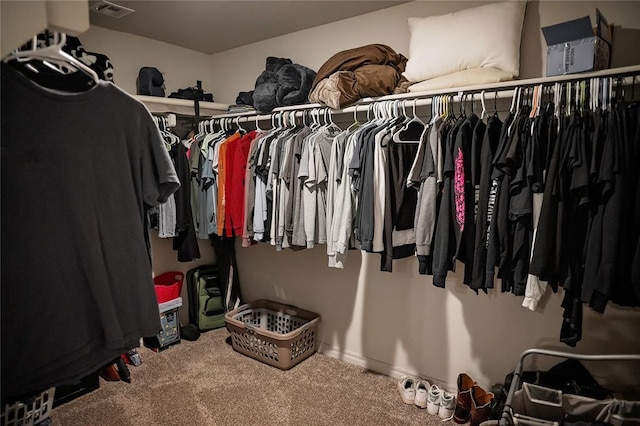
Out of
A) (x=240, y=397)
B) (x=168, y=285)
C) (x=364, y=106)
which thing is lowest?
(x=240, y=397)

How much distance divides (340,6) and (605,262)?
2.01m

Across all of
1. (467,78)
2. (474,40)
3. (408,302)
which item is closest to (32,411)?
(408,302)

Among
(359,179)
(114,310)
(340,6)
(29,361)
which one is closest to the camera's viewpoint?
(29,361)

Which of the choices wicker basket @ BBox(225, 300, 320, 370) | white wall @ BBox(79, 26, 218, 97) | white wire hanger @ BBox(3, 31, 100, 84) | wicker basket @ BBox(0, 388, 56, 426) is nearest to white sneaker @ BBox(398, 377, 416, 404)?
wicker basket @ BBox(225, 300, 320, 370)

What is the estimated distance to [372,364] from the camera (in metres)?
2.69

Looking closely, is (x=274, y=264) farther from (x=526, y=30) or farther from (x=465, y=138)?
(x=526, y=30)

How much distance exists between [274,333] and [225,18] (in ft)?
7.12

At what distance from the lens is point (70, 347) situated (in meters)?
0.94

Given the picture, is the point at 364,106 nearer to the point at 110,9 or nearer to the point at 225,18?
the point at 225,18

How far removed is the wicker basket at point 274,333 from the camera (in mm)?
2633

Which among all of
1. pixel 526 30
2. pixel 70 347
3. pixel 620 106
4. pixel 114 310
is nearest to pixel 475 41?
pixel 526 30

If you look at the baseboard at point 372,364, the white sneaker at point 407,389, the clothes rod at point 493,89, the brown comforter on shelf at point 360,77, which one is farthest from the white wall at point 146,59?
the white sneaker at point 407,389

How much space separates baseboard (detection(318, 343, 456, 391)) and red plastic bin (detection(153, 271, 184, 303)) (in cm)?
121

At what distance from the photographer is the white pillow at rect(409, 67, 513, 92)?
6.08 feet
